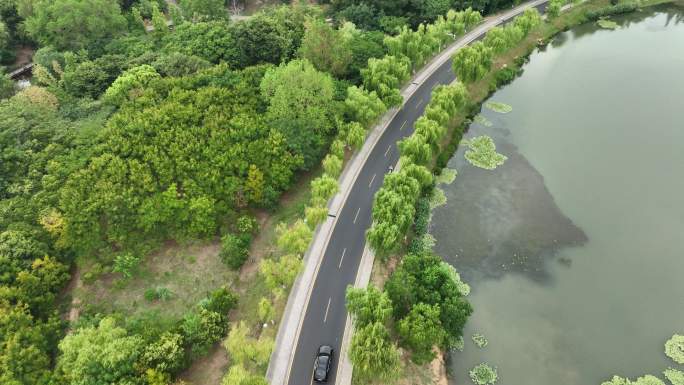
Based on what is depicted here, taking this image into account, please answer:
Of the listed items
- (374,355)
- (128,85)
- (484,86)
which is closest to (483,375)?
(374,355)

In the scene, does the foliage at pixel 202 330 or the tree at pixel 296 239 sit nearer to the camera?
the foliage at pixel 202 330

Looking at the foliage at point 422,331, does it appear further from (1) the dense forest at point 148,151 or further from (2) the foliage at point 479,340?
(1) the dense forest at point 148,151

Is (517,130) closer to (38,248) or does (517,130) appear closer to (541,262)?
(541,262)

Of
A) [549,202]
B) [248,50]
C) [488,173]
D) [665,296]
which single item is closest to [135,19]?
[248,50]

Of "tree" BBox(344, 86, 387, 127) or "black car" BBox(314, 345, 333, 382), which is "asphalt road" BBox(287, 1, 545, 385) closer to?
"black car" BBox(314, 345, 333, 382)

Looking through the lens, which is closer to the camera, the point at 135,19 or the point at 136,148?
the point at 136,148

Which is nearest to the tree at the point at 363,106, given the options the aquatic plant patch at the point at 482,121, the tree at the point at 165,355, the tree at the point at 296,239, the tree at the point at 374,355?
the aquatic plant patch at the point at 482,121

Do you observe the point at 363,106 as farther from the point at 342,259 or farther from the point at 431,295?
the point at 431,295

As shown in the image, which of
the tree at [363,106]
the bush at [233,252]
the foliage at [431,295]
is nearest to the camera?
the foliage at [431,295]
